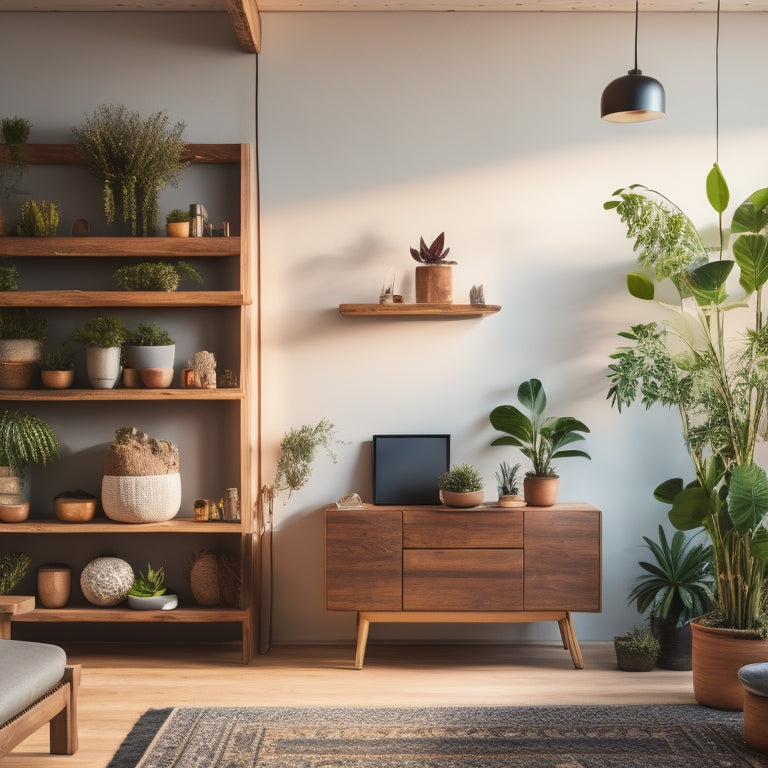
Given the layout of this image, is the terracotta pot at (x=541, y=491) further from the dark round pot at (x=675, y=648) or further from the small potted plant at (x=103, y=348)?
the small potted plant at (x=103, y=348)

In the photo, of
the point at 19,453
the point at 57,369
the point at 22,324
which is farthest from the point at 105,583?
the point at 22,324

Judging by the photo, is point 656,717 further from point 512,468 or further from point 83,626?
point 83,626

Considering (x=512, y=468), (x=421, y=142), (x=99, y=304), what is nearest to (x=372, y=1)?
(x=421, y=142)

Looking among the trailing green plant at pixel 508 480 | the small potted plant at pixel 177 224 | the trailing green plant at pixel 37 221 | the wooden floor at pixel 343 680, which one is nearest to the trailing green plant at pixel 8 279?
the trailing green plant at pixel 37 221

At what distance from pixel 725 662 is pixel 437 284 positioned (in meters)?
2.25

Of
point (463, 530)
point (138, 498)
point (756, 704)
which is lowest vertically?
point (756, 704)

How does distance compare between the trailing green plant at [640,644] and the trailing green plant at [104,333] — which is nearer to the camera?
the trailing green plant at [640,644]

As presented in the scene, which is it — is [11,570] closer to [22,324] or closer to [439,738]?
[22,324]

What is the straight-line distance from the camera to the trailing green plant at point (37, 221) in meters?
4.61

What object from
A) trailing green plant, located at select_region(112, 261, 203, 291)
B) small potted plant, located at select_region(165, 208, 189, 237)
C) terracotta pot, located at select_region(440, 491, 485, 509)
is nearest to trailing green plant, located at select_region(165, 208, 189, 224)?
small potted plant, located at select_region(165, 208, 189, 237)

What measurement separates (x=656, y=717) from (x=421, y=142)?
3081 mm

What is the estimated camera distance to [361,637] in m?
4.49

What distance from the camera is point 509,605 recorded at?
4.48 meters

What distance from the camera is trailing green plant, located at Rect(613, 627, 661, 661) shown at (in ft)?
14.5
